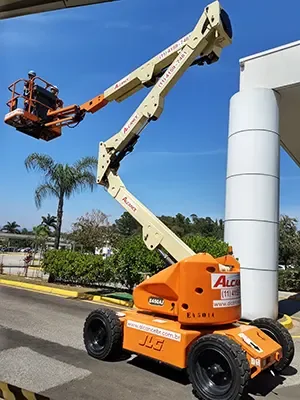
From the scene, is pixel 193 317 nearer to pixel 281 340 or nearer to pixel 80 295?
pixel 281 340

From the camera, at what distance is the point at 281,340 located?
5719mm

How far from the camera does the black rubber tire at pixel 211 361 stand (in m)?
4.47

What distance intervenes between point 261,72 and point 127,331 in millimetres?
8482

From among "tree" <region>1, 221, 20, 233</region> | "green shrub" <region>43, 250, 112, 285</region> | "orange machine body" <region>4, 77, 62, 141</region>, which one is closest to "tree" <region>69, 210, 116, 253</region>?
"green shrub" <region>43, 250, 112, 285</region>

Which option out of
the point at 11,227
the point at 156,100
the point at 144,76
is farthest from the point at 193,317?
the point at 11,227

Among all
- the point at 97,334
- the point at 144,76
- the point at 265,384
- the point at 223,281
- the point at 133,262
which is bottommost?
the point at 265,384

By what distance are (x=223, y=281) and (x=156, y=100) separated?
3.53 m

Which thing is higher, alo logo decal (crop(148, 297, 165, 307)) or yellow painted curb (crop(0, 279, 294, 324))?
alo logo decal (crop(148, 297, 165, 307))

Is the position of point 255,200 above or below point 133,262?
above

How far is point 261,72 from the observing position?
11.0 metres

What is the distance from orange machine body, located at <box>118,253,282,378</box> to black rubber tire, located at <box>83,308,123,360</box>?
0.84ft

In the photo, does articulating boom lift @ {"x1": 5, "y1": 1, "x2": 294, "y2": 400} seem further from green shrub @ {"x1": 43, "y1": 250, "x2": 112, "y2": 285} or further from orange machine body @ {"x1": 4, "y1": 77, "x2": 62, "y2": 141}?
green shrub @ {"x1": 43, "y1": 250, "x2": 112, "y2": 285}

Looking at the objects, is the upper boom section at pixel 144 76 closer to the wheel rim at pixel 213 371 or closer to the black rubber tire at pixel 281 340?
the black rubber tire at pixel 281 340

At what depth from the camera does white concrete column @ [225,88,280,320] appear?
33.2 ft
